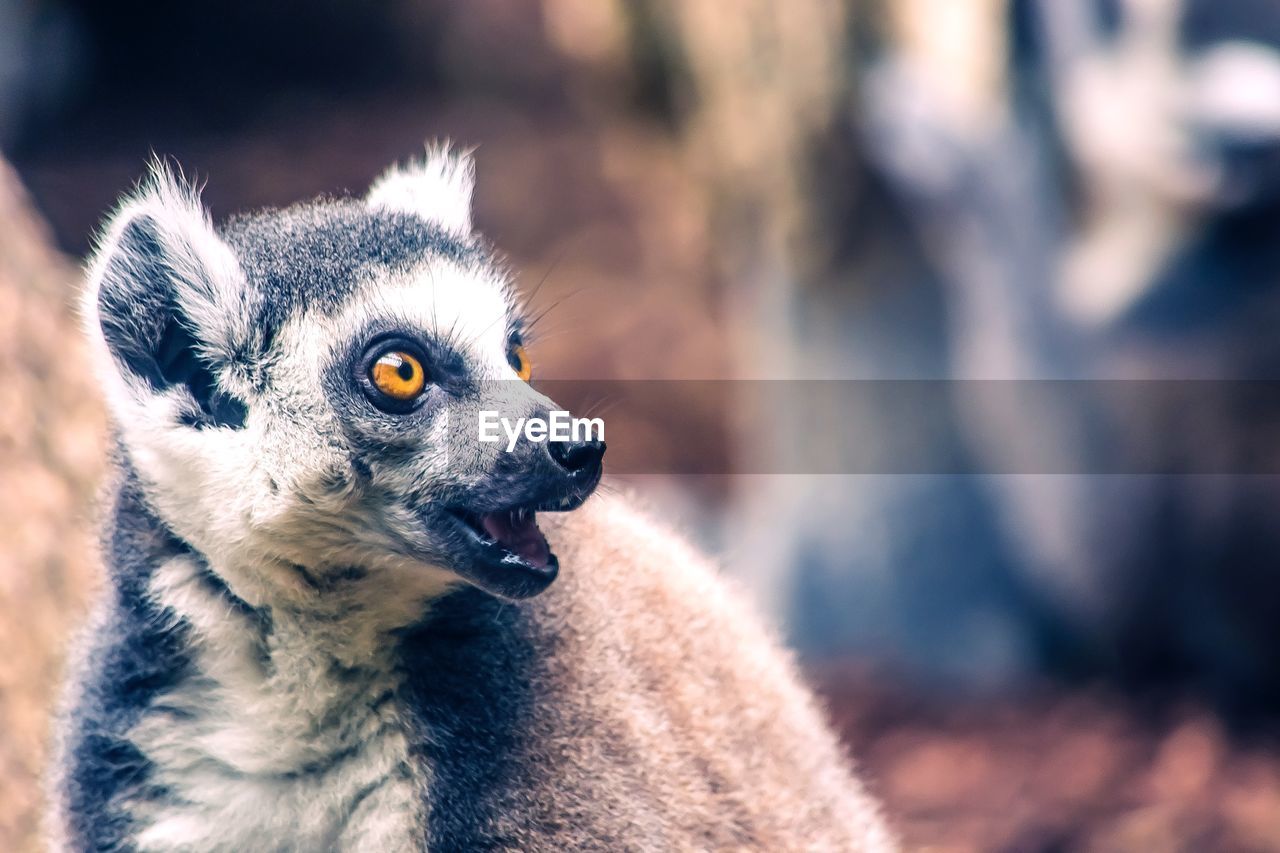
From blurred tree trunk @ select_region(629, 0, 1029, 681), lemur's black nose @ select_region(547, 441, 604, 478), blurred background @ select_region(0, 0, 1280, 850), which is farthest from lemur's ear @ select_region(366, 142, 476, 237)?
blurred tree trunk @ select_region(629, 0, 1029, 681)

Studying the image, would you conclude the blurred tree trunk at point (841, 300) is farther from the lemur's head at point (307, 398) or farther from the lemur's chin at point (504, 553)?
the lemur's chin at point (504, 553)

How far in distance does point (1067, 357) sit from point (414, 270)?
136 inches

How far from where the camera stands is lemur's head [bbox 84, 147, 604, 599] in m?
1.80

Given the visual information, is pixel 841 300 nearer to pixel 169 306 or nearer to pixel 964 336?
pixel 964 336

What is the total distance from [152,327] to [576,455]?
788 mm

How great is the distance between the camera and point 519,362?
6.61ft

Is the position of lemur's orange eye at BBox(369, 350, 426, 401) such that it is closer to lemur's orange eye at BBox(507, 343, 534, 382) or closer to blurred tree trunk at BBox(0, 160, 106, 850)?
lemur's orange eye at BBox(507, 343, 534, 382)

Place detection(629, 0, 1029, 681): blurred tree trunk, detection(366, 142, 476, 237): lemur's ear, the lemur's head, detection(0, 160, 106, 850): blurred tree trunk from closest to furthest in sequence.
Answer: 1. the lemur's head
2. detection(366, 142, 476, 237): lemur's ear
3. detection(0, 160, 106, 850): blurred tree trunk
4. detection(629, 0, 1029, 681): blurred tree trunk

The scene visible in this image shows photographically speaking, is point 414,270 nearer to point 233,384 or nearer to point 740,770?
point 233,384

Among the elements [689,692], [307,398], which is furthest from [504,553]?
[689,692]

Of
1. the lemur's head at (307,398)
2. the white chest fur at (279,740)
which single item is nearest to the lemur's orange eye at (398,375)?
the lemur's head at (307,398)

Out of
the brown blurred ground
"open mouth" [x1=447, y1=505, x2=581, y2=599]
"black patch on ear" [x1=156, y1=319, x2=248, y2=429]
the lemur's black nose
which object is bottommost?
"open mouth" [x1=447, y1=505, x2=581, y2=599]

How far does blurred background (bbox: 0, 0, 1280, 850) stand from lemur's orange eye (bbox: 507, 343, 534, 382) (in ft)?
5.36

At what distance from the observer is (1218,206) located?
423cm
